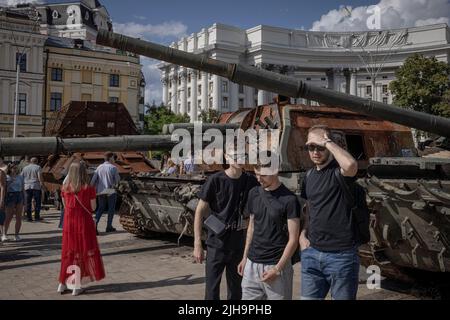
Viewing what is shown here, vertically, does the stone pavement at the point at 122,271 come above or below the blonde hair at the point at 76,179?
below

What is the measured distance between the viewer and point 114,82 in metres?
43.4

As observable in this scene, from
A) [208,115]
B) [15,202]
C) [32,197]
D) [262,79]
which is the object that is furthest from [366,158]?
[208,115]

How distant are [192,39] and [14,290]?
75.8m

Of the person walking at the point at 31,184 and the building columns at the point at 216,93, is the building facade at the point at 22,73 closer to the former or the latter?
the person walking at the point at 31,184

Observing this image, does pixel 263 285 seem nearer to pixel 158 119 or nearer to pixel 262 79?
pixel 262 79

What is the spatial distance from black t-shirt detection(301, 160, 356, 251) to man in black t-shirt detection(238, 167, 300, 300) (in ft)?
0.55

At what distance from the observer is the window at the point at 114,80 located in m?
43.2

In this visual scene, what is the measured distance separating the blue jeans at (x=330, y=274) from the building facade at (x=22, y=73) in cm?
3671

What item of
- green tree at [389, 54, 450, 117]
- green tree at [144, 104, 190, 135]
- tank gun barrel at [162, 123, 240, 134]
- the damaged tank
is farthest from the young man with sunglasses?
green tree at [144, 104, 190, 135]

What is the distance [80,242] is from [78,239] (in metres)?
0.04

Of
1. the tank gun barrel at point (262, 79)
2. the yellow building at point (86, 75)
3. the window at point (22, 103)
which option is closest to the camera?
the tank gun barrel at point (262, 79)

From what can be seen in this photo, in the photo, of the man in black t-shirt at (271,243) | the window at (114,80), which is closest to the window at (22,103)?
the window at (114,80)

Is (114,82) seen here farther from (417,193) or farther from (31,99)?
(417,193)

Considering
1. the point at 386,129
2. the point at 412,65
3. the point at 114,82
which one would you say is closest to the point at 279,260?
the point at 386,129
